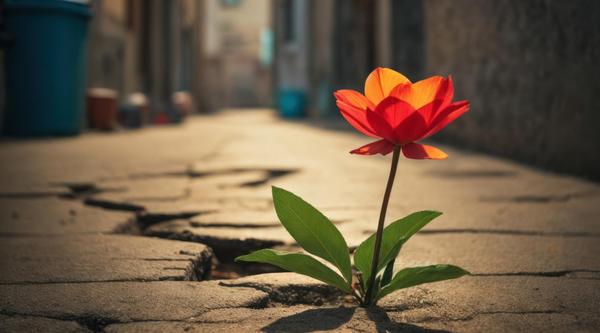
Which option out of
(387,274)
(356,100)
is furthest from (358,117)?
(387,274)

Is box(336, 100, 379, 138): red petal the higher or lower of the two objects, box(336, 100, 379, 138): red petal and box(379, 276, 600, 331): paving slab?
the higher

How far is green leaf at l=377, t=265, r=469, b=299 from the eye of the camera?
2.80ft

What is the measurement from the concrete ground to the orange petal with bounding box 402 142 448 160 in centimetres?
25

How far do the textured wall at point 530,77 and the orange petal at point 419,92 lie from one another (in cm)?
187

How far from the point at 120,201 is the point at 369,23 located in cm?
715

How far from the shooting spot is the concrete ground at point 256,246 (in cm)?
89

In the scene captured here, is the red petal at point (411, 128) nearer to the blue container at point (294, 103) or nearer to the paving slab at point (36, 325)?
the paving slab at point (36, 325)

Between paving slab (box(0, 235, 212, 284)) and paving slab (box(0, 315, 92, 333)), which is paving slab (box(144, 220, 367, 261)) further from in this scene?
paving slab (box(0, 315, 92, 333))

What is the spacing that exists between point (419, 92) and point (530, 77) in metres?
2.37

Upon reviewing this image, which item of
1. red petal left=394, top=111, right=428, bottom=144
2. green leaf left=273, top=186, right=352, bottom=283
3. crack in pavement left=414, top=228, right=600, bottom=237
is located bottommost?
crack in pavement left=414, top=228, right=600, bottom=237

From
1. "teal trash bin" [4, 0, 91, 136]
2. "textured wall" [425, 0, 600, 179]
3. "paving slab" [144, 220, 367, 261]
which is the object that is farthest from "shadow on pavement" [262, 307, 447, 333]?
"teal trash bin" [4, 0, 91, 136]

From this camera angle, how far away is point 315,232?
937 millimetres

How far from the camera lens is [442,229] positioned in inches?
61.1

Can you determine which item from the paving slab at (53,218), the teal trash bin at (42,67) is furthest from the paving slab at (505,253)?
the teal trash bin at (42,67)
